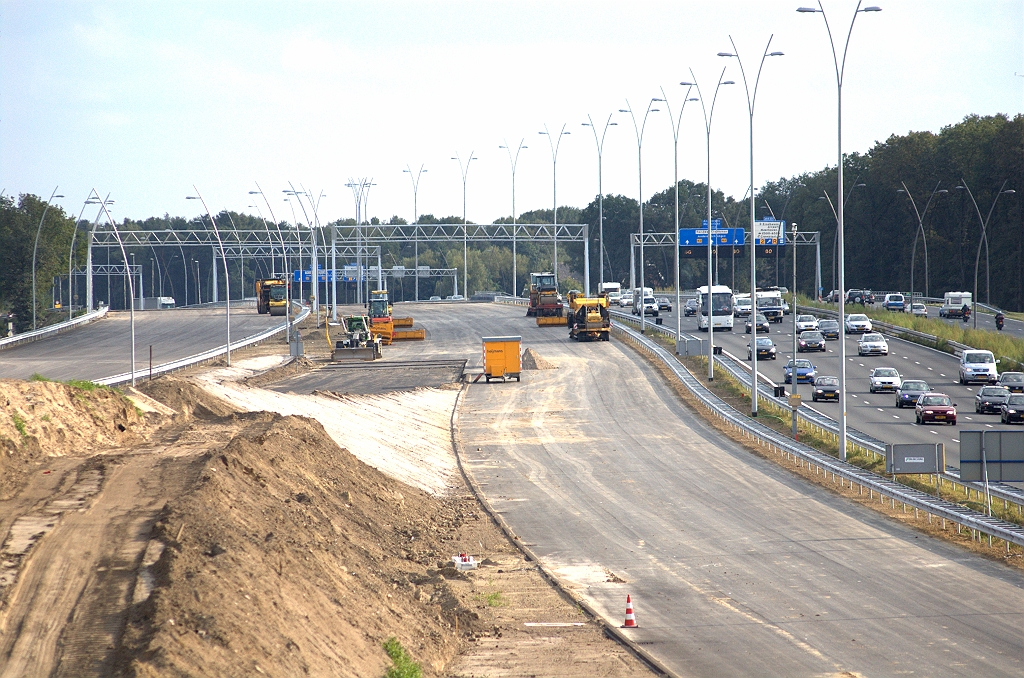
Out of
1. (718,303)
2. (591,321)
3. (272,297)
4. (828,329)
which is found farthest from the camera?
(272,297)

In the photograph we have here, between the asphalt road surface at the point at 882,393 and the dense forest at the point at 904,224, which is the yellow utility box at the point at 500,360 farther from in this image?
the dense forest at the point at 904,224

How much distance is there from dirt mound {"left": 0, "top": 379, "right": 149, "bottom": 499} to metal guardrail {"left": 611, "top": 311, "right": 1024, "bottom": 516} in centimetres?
1973

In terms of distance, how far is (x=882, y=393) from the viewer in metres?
52.2

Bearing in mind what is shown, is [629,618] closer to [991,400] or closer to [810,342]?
[991,400]

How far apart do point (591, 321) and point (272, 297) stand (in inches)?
1575

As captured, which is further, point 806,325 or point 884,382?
point 806,325

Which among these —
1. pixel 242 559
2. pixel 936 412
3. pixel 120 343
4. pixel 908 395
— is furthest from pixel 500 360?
pixel 242 559

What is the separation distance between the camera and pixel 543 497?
2822 centimetres

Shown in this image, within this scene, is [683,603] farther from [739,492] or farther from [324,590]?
[739,492]

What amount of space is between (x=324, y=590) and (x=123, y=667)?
13.7ft

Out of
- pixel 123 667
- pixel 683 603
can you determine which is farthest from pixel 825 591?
pixel 123 667

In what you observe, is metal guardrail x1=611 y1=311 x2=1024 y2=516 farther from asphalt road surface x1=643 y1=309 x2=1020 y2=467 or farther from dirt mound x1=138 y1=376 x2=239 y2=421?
dirt mound x1=138 y1=376 x2=239 y2=421

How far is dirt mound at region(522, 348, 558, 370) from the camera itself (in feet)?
192

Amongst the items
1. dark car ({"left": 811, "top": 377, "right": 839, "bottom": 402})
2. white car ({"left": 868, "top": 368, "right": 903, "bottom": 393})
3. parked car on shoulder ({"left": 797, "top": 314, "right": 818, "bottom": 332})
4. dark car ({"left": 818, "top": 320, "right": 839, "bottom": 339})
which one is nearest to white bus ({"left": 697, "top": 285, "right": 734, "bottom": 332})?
dark car ({"left": 818, "top": 320, "right": 839, "bottom": 339})
